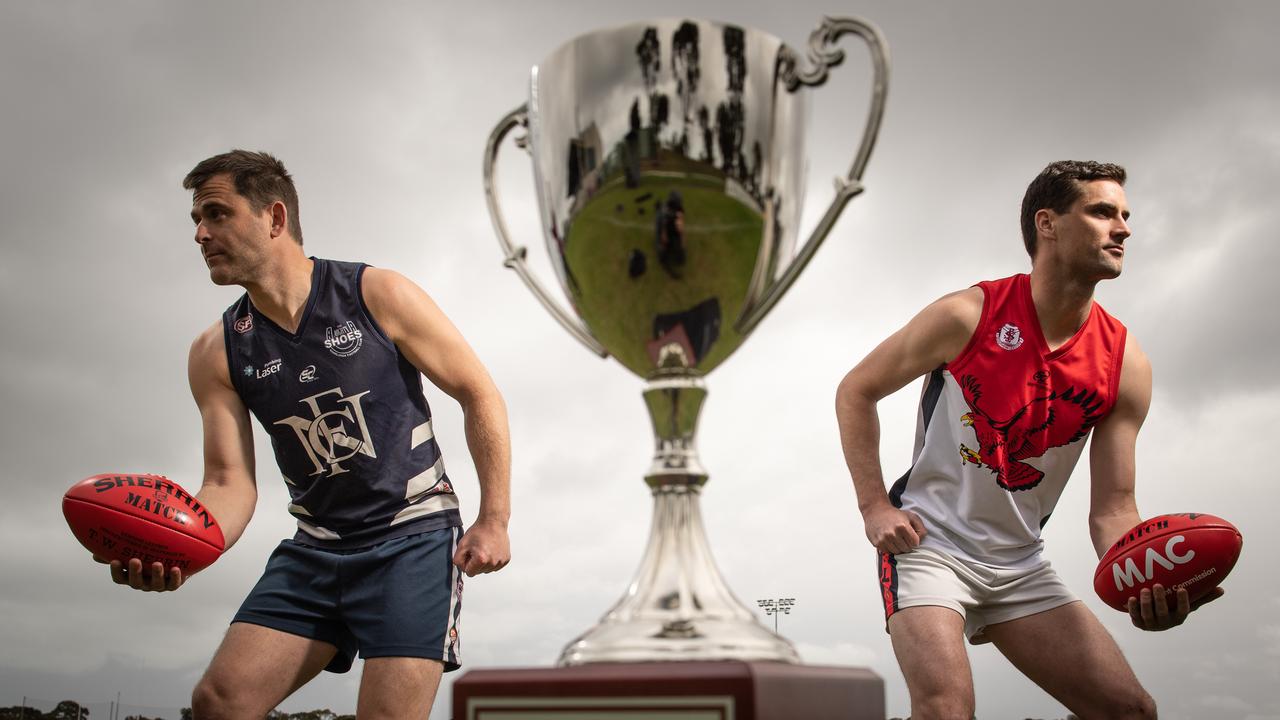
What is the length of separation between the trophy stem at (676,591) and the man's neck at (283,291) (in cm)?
99

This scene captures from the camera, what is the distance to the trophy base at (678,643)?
1.73 m

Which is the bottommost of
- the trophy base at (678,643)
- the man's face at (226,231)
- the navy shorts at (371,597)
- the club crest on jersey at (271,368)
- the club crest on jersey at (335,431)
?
the trophy base at (678,643)

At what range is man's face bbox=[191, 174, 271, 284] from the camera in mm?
2502

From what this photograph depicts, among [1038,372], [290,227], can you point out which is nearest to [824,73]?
[1038,372]

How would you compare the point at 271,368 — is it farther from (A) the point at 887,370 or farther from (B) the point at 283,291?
(A) the point at 887,370

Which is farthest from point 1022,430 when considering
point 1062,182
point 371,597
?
point 371,597

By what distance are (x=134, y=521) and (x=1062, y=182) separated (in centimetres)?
226

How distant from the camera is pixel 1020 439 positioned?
250 cm

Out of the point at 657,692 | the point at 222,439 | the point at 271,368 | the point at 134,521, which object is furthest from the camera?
the point at 222,439

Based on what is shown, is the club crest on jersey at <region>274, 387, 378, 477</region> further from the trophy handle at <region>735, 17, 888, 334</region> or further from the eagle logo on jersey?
the eagle logo on jersey

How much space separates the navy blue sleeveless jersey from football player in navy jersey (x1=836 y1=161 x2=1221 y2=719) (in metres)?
1.00

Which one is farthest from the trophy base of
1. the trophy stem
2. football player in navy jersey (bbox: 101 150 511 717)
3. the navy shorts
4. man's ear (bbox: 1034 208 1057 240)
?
man's ear (bbox: 1034 208 1057 240)

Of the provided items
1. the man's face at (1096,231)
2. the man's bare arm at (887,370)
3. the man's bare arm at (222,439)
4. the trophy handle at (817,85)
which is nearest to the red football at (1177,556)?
the man's bare arm at (887,370)

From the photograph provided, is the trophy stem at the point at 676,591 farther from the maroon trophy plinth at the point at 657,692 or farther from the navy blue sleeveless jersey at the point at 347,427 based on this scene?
the navy blue sleeveless jersey at the point at 347,427
